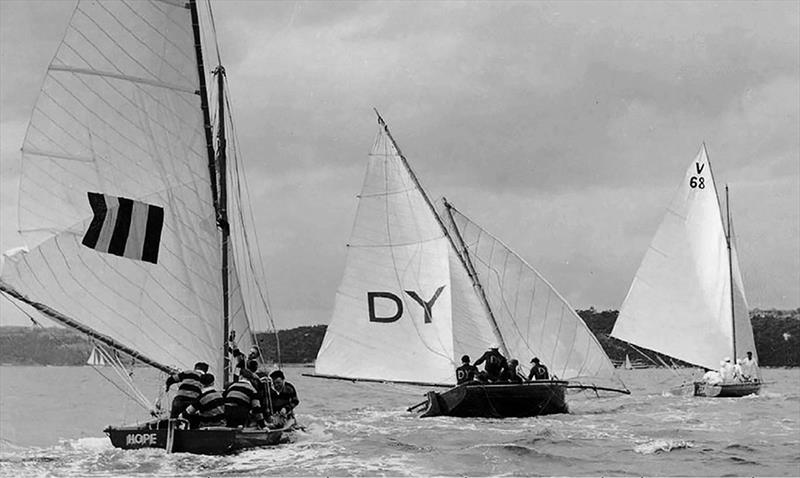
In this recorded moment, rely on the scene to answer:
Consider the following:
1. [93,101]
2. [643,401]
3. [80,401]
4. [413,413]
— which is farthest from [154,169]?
[80,401]

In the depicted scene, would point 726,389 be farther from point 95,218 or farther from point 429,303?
point 95,218

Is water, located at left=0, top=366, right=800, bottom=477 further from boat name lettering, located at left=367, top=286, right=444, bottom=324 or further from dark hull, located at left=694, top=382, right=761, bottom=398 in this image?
dark hull, located at left=694, top=382, right=761, bottom=398

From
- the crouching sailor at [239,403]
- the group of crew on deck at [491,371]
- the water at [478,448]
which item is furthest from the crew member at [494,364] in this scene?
the crouching sailor at [239,403]

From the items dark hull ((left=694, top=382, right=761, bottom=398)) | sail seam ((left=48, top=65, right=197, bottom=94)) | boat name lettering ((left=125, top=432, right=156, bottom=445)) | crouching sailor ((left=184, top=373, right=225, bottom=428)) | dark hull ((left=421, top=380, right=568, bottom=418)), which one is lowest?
boat name lettering ((left=125, top=432, right=156, bottom=445))

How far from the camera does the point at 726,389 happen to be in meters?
51.8

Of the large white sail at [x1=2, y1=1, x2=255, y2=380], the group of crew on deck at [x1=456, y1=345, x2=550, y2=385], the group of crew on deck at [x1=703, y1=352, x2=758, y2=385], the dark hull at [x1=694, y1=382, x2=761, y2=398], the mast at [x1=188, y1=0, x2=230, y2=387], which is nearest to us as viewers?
the large white sail at [x1=2, y1=1, x2=255, y2=380]

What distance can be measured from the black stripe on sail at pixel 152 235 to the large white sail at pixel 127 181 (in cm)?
10

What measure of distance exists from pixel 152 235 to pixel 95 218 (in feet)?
4.48

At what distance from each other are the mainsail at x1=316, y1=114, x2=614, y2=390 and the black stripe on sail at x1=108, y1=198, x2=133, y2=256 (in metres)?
15.0

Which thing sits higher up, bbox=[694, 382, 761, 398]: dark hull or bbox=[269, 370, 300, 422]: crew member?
bbox=[694, 382, 761, 398]: dark hull

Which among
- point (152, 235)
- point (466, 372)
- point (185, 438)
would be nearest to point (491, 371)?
point (466, 372)

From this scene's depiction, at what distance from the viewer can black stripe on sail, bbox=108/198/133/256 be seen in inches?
979

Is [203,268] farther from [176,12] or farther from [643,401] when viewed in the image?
[643,401]

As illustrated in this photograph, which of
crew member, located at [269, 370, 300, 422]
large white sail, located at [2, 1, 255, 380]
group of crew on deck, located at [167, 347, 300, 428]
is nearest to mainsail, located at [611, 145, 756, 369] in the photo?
crew member, located at [269, 370, 300, 422]
